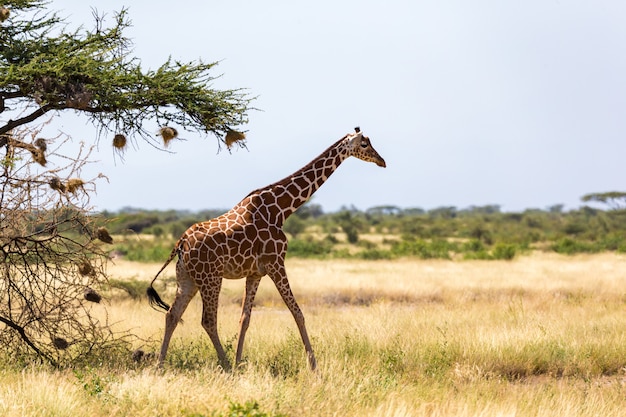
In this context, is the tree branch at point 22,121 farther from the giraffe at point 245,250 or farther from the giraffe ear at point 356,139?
the giraffe ear at point 356,139

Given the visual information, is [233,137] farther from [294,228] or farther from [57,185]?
[294,228]

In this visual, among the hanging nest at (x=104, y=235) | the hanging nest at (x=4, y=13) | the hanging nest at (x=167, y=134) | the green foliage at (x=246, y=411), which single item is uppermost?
the hanging nest at (x=4, y=13)

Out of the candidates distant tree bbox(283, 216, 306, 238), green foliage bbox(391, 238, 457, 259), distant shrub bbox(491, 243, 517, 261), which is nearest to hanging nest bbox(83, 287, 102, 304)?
distant shrub bbox(491, 243, 517, 261)

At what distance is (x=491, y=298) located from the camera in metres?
21.3

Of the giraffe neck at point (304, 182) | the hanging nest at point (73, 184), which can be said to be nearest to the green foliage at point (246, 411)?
the giraffe neck at point (304, 182)

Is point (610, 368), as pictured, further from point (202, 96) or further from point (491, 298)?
point (491, 298)

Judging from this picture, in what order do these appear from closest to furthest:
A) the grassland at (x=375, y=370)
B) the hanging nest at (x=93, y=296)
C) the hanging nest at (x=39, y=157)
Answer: the grassland at (x=375, y=370)
the hanging nest at (x=39, y=157)
the hanging nest at (x=93, y=296)

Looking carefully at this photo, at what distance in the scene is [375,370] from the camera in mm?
10336

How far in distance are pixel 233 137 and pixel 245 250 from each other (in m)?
1.82

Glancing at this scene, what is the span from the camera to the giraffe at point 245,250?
9.76 m

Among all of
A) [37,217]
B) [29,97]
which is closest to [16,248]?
[37,217]

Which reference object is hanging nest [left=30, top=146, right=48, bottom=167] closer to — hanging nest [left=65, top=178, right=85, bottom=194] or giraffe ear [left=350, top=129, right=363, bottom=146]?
hanging nest [left=65, top=178, right=85, bottom=194]

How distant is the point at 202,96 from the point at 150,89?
27.8 inches

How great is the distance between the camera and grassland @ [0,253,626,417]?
7.95 m
